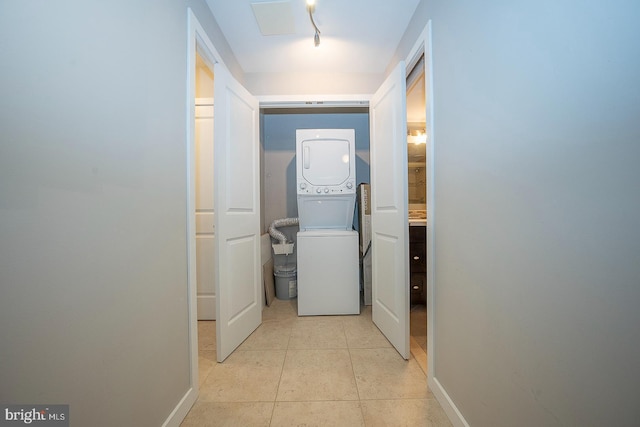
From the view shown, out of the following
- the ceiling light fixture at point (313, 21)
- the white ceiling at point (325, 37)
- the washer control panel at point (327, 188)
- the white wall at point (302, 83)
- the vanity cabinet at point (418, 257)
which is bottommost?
the vanity cabinet at point (418, 257)

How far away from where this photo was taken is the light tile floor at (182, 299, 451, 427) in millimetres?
1251

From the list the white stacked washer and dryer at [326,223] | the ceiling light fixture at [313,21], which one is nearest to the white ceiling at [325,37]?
the ceiling light fixture at [313,21]

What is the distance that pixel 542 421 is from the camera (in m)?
0.71

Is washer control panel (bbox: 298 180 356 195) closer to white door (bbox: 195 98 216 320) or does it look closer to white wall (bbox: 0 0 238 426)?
white door (bbox: 195 98 216 320)

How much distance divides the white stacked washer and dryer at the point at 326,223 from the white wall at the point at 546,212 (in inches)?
53.2

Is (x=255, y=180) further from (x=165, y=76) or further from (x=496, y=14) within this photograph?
(x=496, y=14)

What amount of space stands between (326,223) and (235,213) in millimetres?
1143

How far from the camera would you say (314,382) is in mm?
1513

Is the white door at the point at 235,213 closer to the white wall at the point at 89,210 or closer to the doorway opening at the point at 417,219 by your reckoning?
the white wall at the point at 89,210

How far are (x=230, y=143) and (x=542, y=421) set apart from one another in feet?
6.90

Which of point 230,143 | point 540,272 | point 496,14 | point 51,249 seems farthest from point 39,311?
point 496,14

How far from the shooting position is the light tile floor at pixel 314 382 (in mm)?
1251

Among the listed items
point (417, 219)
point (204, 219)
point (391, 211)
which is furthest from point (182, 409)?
point (417, 219)

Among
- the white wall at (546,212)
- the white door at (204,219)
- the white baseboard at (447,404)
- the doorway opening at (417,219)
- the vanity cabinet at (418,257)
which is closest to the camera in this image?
the white wall at (546,212)
